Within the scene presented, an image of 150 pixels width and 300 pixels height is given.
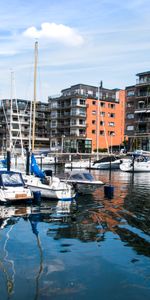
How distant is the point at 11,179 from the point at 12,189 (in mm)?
1384

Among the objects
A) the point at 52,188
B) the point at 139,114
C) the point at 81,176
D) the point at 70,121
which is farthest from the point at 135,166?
the point at 70,121

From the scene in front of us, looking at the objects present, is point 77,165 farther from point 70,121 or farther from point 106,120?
point 70,121

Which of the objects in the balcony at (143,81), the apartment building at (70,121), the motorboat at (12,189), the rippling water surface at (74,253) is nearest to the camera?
the rippling water surface at (74,253)

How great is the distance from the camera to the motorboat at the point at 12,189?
26.9 metres

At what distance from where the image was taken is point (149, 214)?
25.7 meters

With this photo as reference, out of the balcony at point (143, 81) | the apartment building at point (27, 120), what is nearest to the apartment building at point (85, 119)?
the apartment building at point (27, 120)

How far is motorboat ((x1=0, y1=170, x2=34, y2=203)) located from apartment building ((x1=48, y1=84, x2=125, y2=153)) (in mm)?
88784

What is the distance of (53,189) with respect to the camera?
3002 centimetres

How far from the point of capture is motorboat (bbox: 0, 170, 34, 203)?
26859mm

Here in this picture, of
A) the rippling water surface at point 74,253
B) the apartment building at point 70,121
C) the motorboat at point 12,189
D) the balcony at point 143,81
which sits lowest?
the rippling water surface at point 74,253

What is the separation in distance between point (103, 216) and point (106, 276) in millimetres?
10744

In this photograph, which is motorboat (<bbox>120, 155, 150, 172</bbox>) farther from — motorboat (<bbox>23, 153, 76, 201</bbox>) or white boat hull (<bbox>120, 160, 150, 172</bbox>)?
motorboat (<bbox>23, 153, 76, 201</bbox>)

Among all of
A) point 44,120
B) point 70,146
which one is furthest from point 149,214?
point 44,120

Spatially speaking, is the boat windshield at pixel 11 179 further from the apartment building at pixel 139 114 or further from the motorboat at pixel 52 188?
the apartment building at pixel 139 114
